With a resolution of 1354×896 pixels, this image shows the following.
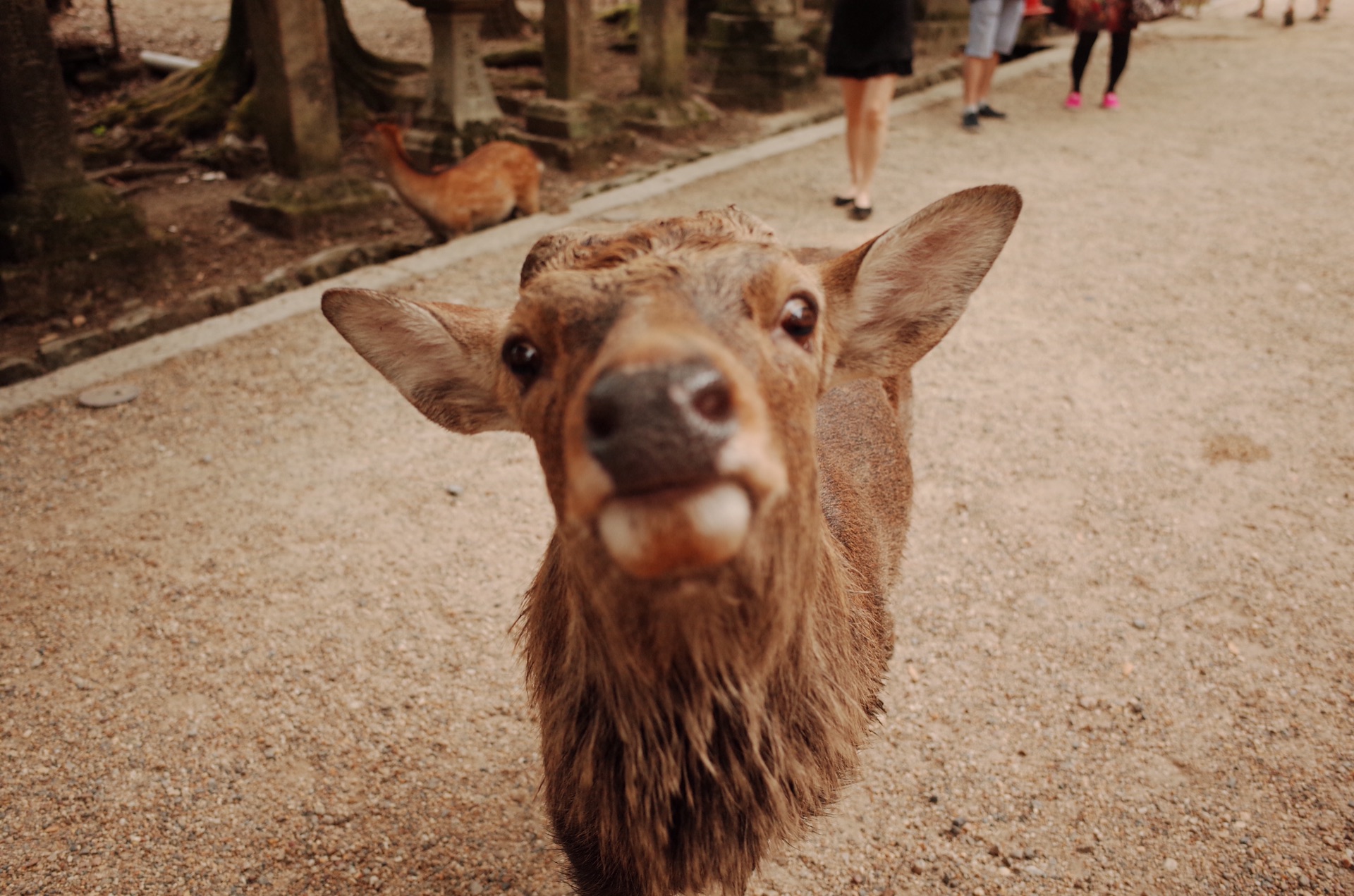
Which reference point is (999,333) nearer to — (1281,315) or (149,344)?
(1281,315)

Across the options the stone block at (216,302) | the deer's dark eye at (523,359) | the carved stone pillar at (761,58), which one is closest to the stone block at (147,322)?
the stone block at (216,302)

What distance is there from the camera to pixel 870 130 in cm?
691

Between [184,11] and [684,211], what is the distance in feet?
46.0

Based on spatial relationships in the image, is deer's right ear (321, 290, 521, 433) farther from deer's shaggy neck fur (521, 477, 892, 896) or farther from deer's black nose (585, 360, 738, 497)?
deer's black nose (585, 360, 738, 497)

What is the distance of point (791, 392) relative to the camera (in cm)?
167

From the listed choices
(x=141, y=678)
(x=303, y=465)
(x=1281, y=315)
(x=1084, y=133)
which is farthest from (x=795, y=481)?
(x=1084, y=133)

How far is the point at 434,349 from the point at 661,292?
821 mm

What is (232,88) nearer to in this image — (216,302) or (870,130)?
(216,302)

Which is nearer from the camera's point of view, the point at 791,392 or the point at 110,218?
the point at 791,392

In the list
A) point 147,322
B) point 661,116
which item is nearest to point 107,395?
point 147,322

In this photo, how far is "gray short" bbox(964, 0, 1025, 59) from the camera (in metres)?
8.62

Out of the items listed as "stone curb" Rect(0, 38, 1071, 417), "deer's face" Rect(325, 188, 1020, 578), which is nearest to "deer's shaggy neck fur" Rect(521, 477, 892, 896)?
"deer's face" Rect(325, 188, 1020, 578)

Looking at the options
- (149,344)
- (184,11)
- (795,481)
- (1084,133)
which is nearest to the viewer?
(795,481)

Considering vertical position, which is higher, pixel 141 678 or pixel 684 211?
pixel 684 211
